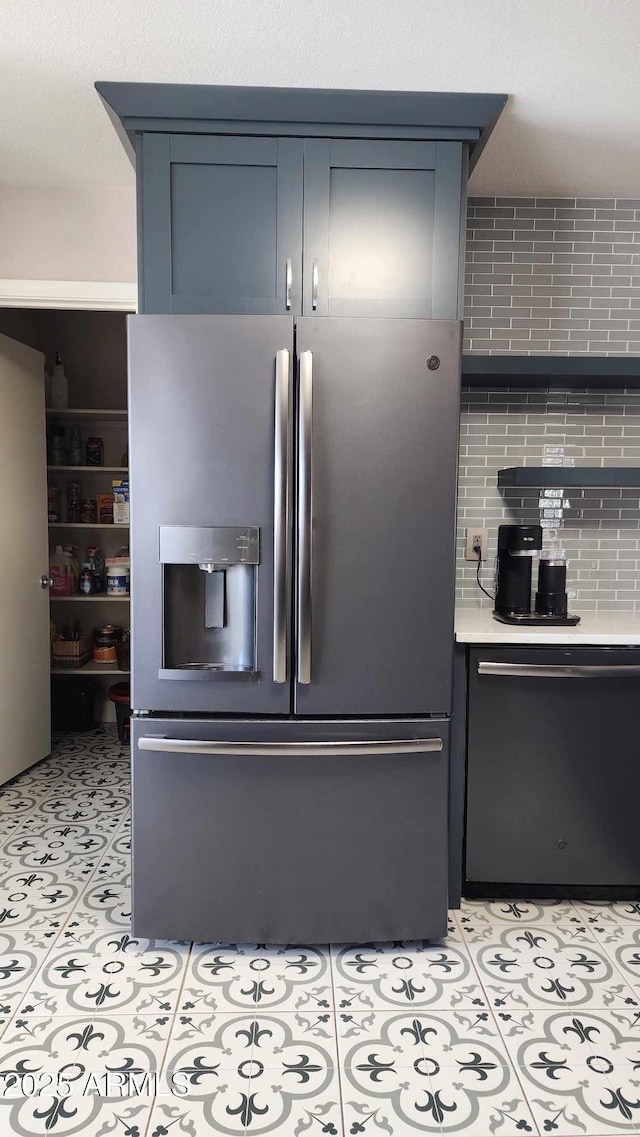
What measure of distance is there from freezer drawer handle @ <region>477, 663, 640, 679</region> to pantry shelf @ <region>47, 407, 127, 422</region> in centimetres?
254

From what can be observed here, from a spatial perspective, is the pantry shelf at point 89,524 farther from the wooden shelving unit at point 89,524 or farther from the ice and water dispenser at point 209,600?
the ice and water dispenser at point 209,600

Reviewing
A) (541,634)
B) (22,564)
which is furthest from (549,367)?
(22,564)

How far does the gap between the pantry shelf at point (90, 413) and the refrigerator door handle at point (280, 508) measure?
Result: 2.18m

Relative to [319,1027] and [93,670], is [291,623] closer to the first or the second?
[319,1027]

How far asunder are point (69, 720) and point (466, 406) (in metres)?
2.88

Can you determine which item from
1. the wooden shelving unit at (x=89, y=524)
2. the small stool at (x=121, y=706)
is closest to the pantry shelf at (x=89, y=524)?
the wooden shelving unit at (x=89, y=524)

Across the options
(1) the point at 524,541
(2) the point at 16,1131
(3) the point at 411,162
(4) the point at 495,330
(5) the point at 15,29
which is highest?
(5) the point at 15,29

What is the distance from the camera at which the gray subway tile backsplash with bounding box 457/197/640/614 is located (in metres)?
2.77

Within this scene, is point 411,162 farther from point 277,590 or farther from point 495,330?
point 277,590

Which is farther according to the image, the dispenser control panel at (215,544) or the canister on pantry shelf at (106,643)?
the canister on pantry shelf at (106,643)

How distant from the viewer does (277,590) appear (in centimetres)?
201

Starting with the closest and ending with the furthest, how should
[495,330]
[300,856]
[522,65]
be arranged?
[522,65] → [300,856] → [495,330]

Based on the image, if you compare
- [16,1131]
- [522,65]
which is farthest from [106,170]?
[16,1131]

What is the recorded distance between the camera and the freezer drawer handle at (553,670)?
91.0 inches
